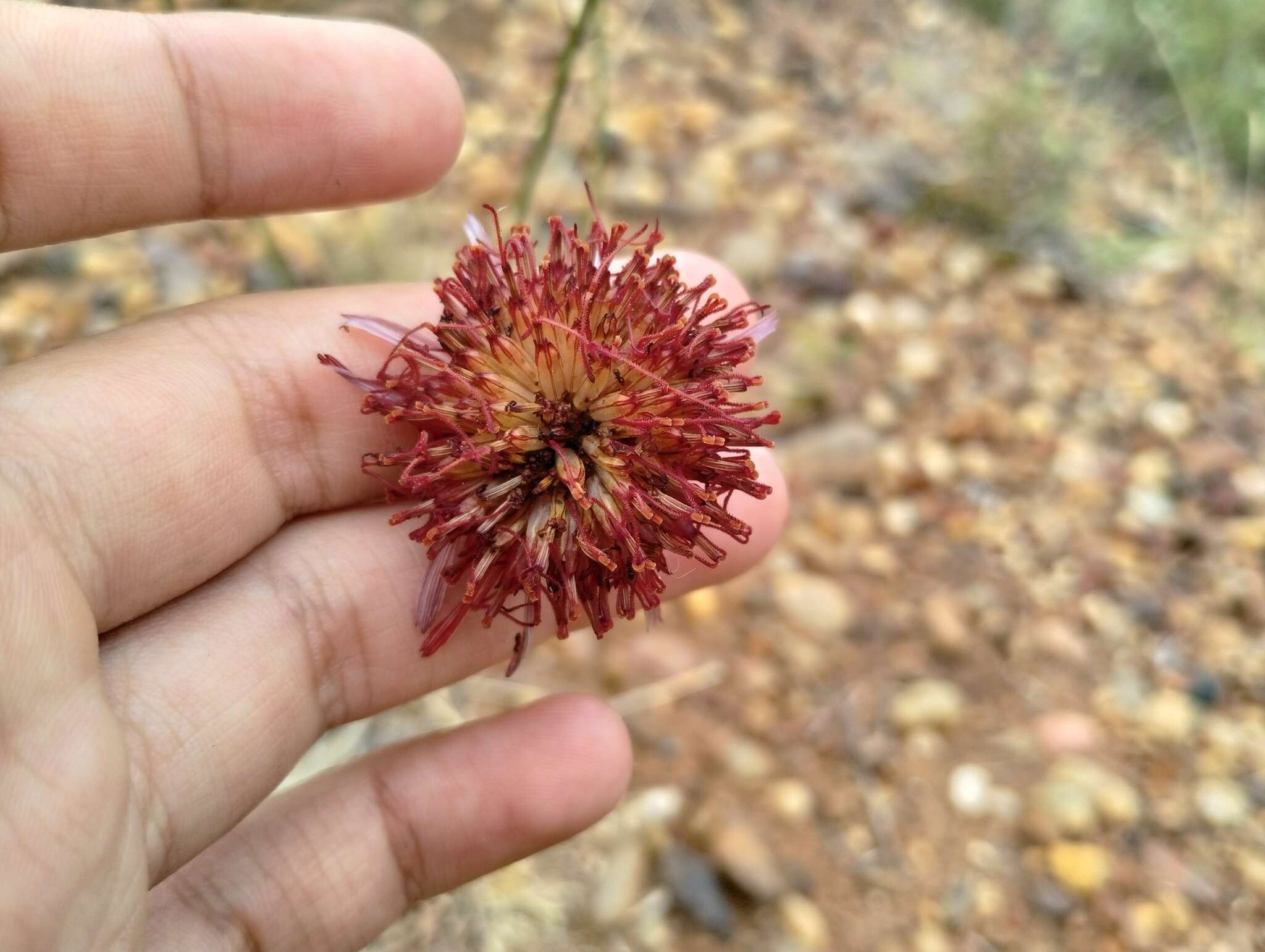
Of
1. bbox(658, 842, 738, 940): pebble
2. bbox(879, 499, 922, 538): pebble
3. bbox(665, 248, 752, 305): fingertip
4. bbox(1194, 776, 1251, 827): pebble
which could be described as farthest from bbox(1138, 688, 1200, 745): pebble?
bbox(665, 248, 752, 305): fingertip

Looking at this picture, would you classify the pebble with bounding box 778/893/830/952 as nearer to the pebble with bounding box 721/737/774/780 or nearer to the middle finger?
the pebble with bounding box 721/737/774/780

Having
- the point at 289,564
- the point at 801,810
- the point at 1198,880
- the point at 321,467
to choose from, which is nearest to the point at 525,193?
the point at 321,467

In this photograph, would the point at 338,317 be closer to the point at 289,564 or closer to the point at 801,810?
the point at 289,564

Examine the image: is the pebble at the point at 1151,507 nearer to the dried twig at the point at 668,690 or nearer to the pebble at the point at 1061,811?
the pebble at the point at 1061,811

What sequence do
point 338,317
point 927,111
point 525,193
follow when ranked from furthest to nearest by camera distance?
point 927,111 → point 525,193 → point 338,317

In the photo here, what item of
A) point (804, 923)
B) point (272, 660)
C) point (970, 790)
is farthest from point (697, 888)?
point (272, 660)

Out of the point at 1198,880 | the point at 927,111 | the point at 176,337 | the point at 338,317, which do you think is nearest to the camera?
the point at 176,337
